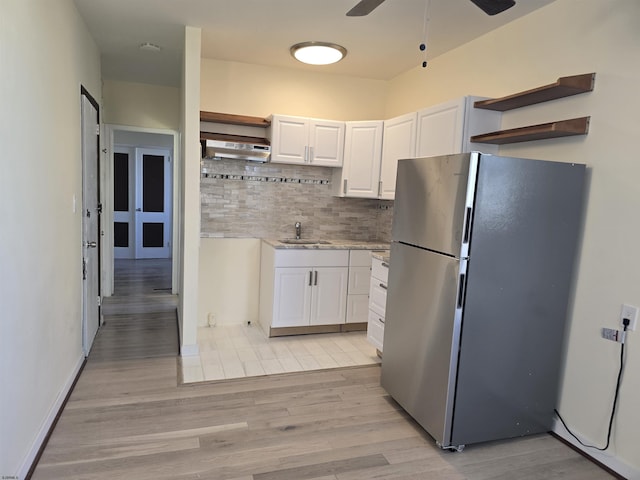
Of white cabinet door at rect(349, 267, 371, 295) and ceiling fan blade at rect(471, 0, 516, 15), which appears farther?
white cabinet door at rect(349, 267, 371, 295)

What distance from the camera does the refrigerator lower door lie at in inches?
90.9

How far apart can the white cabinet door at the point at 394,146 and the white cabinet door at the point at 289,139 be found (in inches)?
30.3

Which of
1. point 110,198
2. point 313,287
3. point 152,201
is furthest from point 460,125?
point 152,201

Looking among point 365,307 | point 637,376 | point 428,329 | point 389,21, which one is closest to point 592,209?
point 637,376

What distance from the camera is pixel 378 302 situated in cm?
354

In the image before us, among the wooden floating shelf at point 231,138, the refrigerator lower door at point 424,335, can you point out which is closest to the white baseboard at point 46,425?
the refrigerator lower door at point 424,335

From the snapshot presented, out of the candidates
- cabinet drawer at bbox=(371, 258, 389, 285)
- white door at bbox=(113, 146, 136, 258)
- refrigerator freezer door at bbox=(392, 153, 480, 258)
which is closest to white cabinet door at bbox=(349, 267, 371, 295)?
cabinet drawer at bbox=(371, 258, 389, 285)

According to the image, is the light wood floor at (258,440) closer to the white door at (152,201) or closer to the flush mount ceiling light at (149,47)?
the flush mount ceiling light at (149,47)

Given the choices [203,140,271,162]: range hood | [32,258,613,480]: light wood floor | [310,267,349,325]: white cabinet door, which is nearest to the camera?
[32,258,613,480]: light wood floor

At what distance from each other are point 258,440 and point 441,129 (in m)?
2.47

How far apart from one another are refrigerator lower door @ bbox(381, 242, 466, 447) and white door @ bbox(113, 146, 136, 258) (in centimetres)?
650

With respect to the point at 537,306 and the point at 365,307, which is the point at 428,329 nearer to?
the point at 537,306

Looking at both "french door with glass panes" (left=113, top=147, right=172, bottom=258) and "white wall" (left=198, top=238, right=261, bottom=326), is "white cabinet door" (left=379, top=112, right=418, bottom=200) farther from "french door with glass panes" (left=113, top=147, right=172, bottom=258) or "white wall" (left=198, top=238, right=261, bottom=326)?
"french door with glass panes" (left=113, top=147, right=172, bottom=258)

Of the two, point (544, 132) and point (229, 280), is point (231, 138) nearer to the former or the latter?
point (229, 280)
